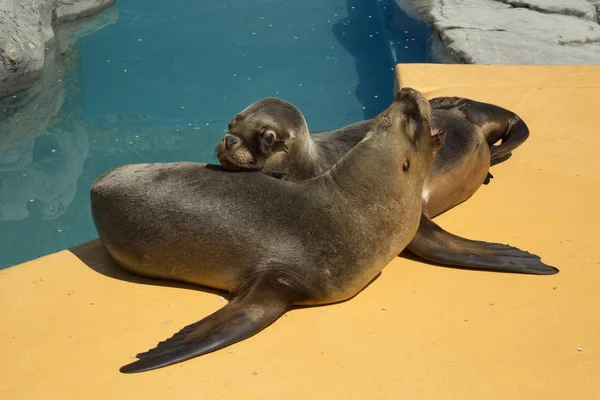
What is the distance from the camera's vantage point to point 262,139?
4.39 metres

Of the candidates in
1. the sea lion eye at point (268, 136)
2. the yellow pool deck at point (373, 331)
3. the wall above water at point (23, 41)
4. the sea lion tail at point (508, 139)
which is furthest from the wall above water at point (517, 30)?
the wall above water at point (23, 41)

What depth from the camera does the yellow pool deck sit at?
337 centimetres

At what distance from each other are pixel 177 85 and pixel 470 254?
17.7 feet

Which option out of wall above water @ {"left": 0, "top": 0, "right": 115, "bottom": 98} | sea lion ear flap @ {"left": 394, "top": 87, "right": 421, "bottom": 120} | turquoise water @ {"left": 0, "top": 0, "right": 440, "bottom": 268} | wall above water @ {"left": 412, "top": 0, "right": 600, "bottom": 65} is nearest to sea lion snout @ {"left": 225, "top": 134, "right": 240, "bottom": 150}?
sea lion ear flap @ {"left": 394, "top": 87, "right": 421, "bottom": 120}

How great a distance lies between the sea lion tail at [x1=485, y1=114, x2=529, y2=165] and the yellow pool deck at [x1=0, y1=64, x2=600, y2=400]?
501 mm

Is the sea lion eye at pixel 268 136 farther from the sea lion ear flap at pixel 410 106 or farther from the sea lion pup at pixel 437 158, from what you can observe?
the sea lion ear flap at pixel 410 106

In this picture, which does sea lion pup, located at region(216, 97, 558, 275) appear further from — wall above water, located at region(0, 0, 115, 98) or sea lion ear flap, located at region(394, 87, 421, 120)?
wall above water, located at region(0, 0, 115, 98)

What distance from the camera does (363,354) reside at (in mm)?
3539

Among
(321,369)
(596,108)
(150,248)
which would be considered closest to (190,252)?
(150,248)

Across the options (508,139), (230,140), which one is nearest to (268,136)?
(230,140)

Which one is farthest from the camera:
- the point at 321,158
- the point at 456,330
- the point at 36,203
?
the point at 36,203

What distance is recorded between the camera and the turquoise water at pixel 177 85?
7.25m

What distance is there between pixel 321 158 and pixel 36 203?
10.9ft

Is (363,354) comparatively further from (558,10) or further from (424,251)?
(558,10)
